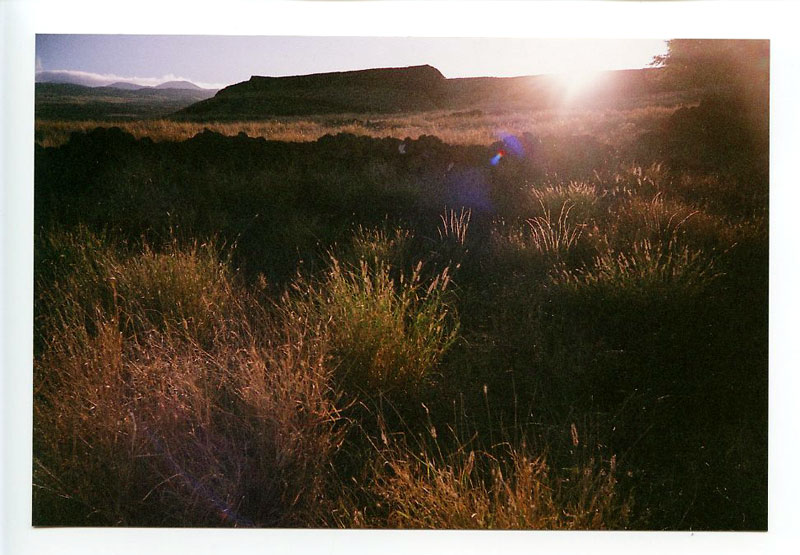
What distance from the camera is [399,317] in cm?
239

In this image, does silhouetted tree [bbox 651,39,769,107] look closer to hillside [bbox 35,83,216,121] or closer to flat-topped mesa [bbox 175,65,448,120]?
flat-topped mesa [bbox 175,65,448,120]

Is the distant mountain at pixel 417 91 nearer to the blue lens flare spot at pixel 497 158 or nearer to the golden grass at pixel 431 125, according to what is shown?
the golden grass at pixel 431 125

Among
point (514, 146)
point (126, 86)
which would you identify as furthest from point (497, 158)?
point (126, 86)

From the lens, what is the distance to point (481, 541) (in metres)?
2.35

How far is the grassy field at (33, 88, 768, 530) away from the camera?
92.1 inches

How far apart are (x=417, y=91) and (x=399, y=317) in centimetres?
89

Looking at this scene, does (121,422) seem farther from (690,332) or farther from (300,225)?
(690,332)

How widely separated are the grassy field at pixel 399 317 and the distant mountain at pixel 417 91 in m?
0.07

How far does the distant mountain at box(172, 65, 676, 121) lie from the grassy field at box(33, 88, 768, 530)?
7cm

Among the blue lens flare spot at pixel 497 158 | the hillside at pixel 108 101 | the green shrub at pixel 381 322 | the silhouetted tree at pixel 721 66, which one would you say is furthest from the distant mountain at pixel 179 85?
the silhouetted tree at pixel 721 66

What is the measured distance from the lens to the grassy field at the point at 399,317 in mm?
2340

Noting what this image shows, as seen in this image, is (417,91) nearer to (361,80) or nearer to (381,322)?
(361,80)

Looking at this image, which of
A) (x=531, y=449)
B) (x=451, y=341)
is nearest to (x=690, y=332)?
(x=531, y=449)
